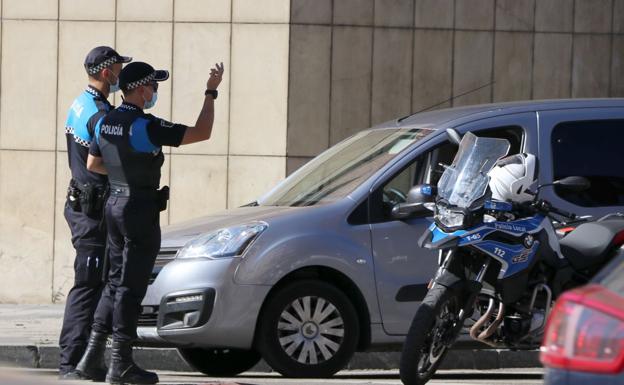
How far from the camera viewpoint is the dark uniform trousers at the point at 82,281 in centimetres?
830

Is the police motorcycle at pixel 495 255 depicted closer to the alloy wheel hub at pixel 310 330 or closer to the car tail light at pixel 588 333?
the alloy wheel hub at pixel 310 330

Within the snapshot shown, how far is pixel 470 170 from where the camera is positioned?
764 centimetres

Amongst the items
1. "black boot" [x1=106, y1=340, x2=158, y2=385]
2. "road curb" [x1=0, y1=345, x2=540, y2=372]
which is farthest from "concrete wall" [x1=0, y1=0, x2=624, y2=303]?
"black boot" [x1=106, y1=340, x2=158, y2=385]

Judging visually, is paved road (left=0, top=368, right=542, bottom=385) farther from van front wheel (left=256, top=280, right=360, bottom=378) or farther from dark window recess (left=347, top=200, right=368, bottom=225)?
dark window recess (left=347, top=200, right=368, bottom=225)

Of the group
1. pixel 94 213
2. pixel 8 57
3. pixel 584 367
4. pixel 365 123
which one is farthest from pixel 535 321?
pixel 8 57

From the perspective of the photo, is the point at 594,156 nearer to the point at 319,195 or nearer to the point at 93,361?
→ the point at 319,195

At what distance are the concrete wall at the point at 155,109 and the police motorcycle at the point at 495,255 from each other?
22.7 ft

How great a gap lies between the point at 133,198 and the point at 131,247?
27cm

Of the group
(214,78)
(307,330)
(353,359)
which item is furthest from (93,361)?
(353,359)

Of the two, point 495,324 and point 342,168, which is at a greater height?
point 342,168

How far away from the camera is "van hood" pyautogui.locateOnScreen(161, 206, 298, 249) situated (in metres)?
8.83

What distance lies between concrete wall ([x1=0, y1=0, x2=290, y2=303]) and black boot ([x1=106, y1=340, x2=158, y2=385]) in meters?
6.74

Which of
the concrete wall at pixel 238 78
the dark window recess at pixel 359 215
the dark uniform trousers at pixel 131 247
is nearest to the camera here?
the dark uniform trousers at pixel 131 247

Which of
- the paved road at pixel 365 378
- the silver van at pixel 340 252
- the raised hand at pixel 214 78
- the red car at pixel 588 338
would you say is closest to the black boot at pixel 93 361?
the paved road at pixel 365 378
